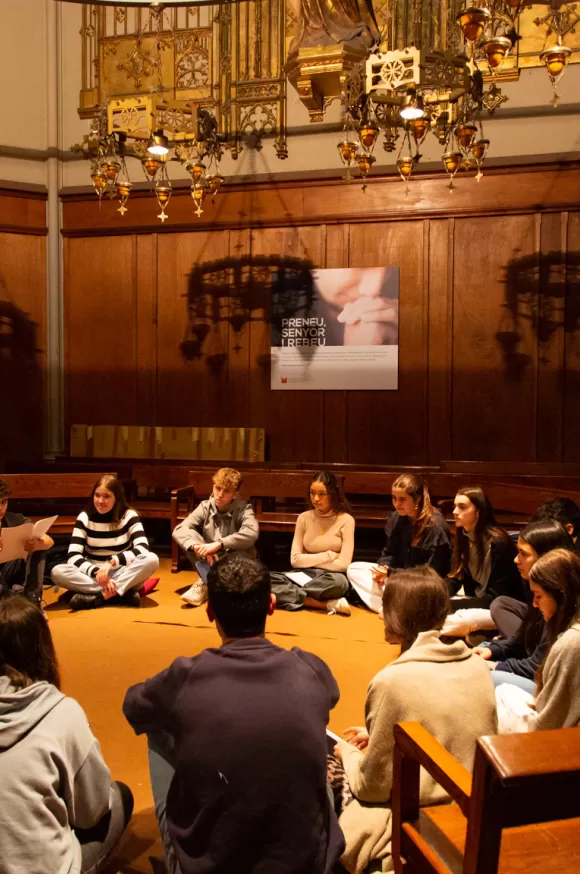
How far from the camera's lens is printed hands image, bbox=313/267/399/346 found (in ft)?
25.6

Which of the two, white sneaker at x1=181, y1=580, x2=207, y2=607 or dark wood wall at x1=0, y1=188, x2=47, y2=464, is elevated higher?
dark wood wall at x1=0, y1=188, x2=47, y2=464

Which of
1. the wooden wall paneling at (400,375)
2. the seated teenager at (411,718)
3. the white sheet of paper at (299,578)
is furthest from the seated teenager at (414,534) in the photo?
the wooden wall paneling at (400,375)

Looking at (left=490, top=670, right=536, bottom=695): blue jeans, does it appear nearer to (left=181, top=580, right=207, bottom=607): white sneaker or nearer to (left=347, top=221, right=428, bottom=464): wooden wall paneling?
(left=181, top=580, right=207, bottom=607): white sneaker

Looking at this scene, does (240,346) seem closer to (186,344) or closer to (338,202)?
(186,344)

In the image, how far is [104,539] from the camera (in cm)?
540

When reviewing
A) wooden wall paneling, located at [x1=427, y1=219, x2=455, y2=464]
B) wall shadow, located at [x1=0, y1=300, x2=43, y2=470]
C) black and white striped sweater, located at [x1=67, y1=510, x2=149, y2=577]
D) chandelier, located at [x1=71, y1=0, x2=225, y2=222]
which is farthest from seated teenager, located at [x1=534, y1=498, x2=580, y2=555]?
Result: wall shadow, located at [x1=0, y1=300, x2=43, y2=470]

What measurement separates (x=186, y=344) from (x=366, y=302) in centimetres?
198

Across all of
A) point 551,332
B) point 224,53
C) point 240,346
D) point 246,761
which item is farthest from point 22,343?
point 246,761

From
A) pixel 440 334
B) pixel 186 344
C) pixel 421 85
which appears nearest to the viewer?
pixel 421 85

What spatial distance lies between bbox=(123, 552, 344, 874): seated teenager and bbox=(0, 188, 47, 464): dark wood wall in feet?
23.6

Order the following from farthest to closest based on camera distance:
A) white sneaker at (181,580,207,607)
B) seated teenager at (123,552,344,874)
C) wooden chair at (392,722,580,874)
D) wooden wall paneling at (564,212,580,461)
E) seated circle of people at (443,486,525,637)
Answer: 1. wooden wall paneling at (564,212,580,461)
2. white sneaker at (181,580,207,607)
3. seated circle of people at (443,486,525,637)
4. seated teenager at (123,552,344,874)
5. wooden chair at (392,722,580,874)

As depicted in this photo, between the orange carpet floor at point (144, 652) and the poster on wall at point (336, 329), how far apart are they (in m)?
2.94

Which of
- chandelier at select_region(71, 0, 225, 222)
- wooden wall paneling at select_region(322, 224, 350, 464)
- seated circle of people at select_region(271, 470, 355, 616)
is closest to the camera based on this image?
seated circle of people at select_region(271, 470, 355, 616)

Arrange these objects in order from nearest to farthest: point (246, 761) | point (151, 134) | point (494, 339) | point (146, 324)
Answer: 1. point (246, 761)
2. point (151, 134)
3. point (494, 339)
4. point (146, 324)
